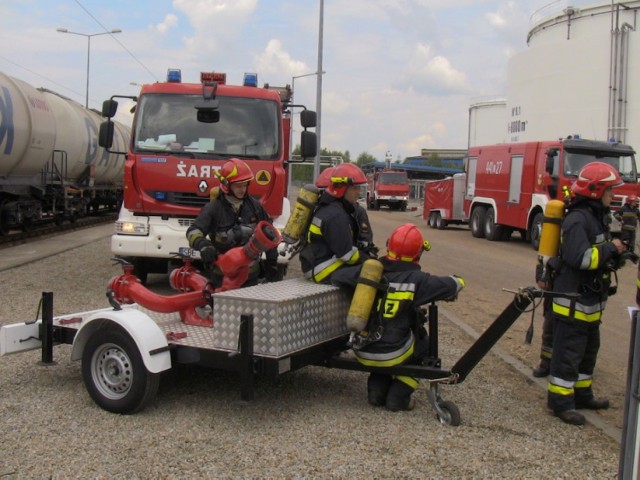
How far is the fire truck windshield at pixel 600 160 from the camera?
17078mm

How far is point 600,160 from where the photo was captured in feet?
57.1

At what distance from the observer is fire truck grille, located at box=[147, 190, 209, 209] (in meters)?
8.87

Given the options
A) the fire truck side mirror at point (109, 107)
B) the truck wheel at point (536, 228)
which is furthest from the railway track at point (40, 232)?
the truck wheel at point (536, 228)

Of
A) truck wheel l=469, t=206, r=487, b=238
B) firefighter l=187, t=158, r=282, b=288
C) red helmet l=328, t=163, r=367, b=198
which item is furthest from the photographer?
truck wheel l=469, t=206, r=487, b=238

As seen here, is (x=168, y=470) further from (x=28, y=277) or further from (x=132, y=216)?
(x=28, y=277)

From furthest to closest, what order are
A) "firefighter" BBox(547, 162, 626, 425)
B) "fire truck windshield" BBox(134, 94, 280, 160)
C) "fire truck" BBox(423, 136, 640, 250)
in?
"fire truck" BBox(423, 136, 640, 250), "fire truck windshield" BBox(134, 94, 280, 160), "firefighter" BBox(547, 162, 626, 425)

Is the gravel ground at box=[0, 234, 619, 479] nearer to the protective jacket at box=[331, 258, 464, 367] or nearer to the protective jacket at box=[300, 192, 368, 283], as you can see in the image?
the protective jacket at box=[331, 258, 464, 367]

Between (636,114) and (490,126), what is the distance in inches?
1168

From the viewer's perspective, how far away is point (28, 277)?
1069cm

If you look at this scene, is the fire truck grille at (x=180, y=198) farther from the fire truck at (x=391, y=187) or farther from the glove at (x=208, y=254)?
the fire truck at (x=391, y=187)

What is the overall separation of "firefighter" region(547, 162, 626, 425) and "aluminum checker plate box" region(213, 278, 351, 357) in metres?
1.67

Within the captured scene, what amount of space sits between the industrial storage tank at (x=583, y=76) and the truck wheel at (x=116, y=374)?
34209 millimetres

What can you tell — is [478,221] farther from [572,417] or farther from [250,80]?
[572,417]

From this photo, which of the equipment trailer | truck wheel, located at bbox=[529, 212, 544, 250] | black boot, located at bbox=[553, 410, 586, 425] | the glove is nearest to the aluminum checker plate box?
the equipment trailer
